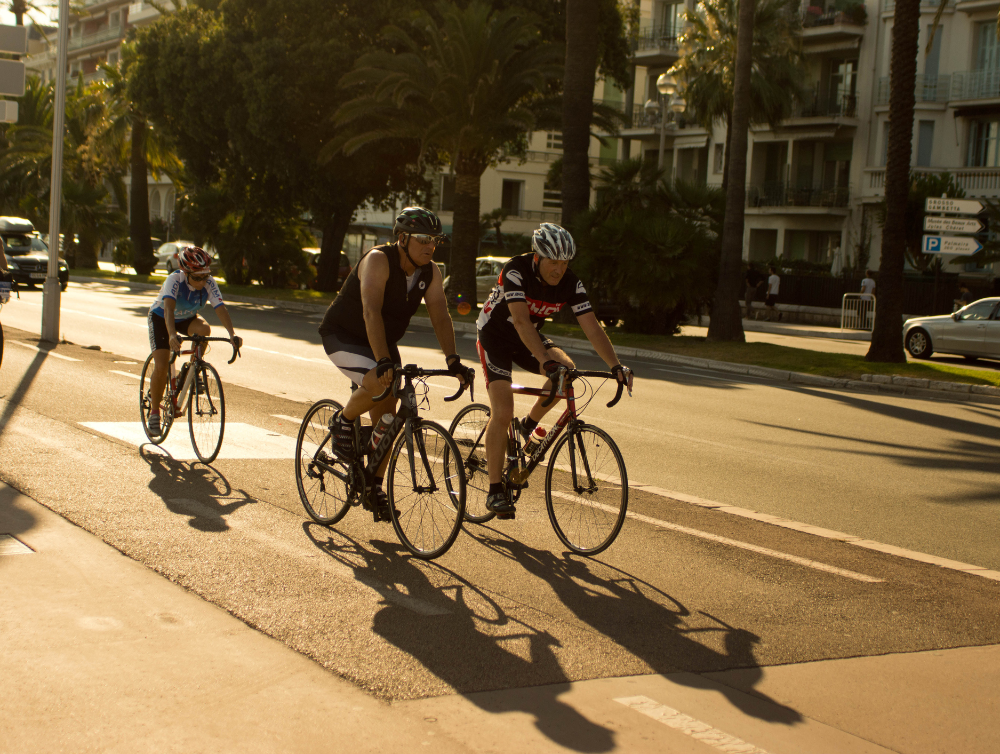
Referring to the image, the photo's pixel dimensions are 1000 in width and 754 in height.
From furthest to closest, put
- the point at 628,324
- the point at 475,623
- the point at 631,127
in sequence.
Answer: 1. the point at 631,127
2. the point at 628,324
3. the point at 475,623

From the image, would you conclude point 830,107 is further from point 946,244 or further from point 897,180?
point 946,244

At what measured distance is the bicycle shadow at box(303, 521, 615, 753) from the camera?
3.78 m

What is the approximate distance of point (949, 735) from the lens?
12.5ft

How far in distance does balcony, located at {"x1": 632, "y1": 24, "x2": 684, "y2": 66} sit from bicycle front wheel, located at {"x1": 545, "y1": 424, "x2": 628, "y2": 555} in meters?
50.2

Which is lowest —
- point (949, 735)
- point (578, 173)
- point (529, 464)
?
point (949, 735)

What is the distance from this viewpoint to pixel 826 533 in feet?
22.7

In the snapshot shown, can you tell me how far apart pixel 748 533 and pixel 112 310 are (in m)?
21.2

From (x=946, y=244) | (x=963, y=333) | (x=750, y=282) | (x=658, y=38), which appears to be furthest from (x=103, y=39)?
(x=946, y=244)

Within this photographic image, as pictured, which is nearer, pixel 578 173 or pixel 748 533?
pixel 748 533

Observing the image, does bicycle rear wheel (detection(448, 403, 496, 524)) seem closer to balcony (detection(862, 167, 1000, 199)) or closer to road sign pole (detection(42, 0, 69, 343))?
road sign pole (detection(42, 0, 69, 343))

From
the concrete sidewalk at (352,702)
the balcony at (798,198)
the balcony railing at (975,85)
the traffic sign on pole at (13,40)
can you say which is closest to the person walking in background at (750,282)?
the balcony at (798,198)

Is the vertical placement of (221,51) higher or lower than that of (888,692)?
higher

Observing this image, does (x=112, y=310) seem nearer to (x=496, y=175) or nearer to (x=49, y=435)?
(x=49, y=435)

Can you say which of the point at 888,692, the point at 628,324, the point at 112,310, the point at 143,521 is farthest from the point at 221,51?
the point at 888,692
